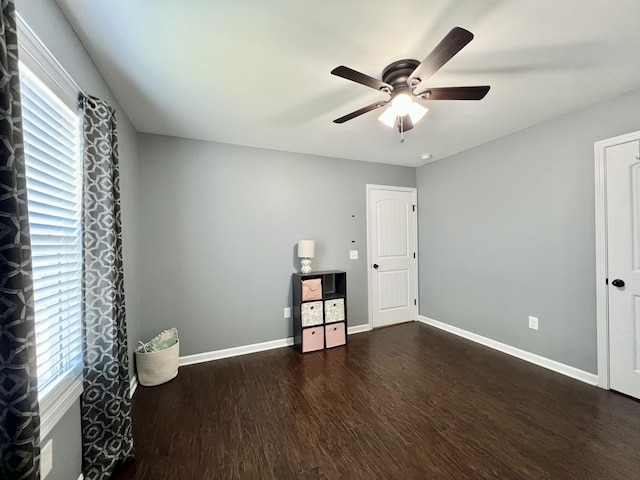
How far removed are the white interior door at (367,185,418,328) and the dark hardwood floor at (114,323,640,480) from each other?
115cm

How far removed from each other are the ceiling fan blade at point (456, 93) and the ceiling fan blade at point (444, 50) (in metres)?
0.14

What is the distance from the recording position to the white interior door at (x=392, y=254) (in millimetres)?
3924

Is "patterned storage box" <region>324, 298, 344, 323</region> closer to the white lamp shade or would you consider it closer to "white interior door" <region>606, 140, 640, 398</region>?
the white lamp shade

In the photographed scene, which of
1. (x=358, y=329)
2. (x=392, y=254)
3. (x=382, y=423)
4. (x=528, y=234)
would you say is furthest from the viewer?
(x=392, y=254)

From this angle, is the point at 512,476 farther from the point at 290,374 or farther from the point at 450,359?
the point at 290,374

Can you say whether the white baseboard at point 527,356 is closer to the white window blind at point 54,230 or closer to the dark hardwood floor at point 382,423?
the dark hardwood floor at point 382,423

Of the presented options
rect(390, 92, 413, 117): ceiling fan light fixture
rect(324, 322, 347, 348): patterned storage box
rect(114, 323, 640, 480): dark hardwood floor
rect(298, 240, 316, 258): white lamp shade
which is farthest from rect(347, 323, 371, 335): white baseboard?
rect(390, 92, 413, 117): ceiling fan light fixture

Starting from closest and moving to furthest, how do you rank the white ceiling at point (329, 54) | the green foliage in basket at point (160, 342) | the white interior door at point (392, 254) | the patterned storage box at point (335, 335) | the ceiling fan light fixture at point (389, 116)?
1. the white ceiling at point (329, 54)
2. the ceiling fan light fixture at point (389, 116)
3. the green foliage in basket at point (160, 342)
4. the patterned storage box at point (335, 335)
5. the white interior door at point (392, 254)

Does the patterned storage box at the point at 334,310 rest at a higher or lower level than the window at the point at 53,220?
lower

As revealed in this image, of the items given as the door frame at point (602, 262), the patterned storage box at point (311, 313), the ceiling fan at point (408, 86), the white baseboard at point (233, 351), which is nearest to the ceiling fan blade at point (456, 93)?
the ceiling fan at point (408, 86)

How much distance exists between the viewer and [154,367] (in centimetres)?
246

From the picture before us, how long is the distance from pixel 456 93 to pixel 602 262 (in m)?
2.12

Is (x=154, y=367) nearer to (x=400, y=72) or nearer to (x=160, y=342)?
(x=160, y=342)

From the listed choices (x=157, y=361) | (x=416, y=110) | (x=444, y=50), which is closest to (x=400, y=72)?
(x=416, y=110)
